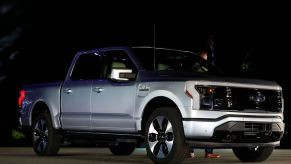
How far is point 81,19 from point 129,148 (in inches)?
895

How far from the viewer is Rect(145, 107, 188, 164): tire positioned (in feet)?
35.4

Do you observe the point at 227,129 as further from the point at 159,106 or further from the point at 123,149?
the point at 123,149

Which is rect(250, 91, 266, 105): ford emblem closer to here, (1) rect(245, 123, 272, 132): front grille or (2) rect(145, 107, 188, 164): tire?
(1) rect(245, 123, 272, 132): front grille

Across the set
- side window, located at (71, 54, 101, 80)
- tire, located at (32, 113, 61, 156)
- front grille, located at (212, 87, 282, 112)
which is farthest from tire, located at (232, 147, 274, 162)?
tire, located at (32, 113, 61, 156)

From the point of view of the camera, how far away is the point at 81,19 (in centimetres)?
3694

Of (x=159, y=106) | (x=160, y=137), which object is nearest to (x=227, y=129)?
(x=160, y=137)

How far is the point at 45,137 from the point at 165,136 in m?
3.66

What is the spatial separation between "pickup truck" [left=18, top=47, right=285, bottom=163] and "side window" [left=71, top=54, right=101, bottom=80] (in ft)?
0.06

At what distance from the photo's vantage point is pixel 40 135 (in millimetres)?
14117

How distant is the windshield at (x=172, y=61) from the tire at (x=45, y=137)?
2541mm

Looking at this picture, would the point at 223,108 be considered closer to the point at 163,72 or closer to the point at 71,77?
the point at 163,72

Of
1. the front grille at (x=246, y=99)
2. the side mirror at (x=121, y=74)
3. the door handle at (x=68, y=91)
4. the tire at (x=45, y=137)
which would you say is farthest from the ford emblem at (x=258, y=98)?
the tire at (x=45, y=137)

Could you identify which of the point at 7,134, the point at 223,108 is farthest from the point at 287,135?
the point at 223,108

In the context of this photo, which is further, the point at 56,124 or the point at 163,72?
the point at 56,124
